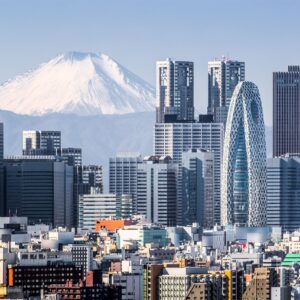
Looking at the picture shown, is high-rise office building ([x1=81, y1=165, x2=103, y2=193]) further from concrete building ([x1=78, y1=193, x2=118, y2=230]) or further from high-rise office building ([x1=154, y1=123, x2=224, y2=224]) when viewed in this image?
high-rise office building ([x1=154, y1=123, x2=224, y2=224])

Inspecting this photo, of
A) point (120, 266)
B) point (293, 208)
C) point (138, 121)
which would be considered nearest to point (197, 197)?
point (293, 208)

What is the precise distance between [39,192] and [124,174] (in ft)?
46.3

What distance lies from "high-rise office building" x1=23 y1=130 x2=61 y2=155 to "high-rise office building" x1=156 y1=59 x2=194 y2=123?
856 centimetres

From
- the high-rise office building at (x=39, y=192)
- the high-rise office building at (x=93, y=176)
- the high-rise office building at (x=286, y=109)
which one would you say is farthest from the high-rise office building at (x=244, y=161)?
the high-rise office building at (x=286, y=109)

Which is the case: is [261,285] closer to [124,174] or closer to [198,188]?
[198,188]

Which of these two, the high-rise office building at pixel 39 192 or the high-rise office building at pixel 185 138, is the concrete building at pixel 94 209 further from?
the high-rise office building at pixel 185 138

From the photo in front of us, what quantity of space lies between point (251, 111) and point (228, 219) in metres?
5.47

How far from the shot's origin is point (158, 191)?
134 meters

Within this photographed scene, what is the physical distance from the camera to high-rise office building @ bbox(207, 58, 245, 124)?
153125mm

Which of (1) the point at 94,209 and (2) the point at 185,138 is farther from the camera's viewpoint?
(2) the point at 185,138

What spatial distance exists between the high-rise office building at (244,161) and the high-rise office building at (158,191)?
3770mm

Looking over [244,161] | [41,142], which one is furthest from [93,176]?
[244,161]

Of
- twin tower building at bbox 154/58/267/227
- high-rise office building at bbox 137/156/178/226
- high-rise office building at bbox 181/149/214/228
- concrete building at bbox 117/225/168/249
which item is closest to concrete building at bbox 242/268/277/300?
concrete building at bbox 117/225/168/249

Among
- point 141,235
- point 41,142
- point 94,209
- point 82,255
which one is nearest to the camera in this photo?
point 82,255
